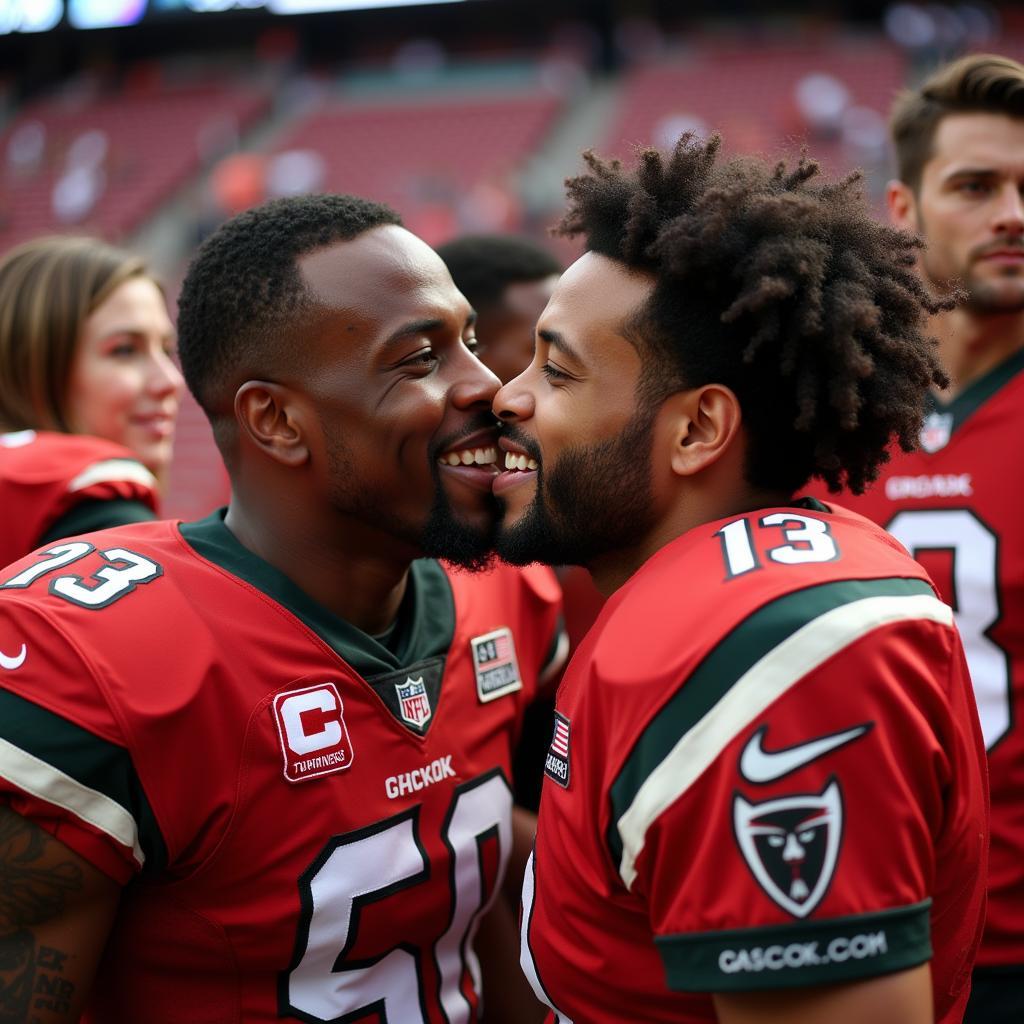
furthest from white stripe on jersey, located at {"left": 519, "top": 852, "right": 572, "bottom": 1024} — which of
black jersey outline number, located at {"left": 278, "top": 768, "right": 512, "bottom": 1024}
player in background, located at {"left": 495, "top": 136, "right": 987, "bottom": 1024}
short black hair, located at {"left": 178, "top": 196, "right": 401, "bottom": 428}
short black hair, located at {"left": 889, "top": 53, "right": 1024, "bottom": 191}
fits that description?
short black hair, located at {"left": 889, "top": 53, "right": 1024, "bottom": 191}

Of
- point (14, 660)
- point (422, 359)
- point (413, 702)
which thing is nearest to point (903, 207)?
point (422, 359)

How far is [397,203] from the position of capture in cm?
1509

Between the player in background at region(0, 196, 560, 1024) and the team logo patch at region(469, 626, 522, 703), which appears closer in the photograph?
the player in background at region(0, 196, 560, 1024)

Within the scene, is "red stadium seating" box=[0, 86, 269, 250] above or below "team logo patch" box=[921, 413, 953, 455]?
below

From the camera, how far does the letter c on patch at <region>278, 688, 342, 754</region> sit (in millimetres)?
1795

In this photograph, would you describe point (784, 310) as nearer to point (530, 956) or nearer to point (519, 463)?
point (519, 463)

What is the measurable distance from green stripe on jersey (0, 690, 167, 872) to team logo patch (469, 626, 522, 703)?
2.42 feet

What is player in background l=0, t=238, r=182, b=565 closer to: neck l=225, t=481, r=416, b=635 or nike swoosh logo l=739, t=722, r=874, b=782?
neck l=225, t=481, r=416, b=635

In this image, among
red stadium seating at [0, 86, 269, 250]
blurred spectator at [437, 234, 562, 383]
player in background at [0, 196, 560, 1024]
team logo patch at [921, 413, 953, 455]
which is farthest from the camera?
red stadium seating at [0, 86, 269, 250]

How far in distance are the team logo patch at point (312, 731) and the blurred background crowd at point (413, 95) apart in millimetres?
11393

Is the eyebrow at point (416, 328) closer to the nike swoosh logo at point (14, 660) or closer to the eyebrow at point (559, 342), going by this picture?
the eyebrow at point (559, 342)

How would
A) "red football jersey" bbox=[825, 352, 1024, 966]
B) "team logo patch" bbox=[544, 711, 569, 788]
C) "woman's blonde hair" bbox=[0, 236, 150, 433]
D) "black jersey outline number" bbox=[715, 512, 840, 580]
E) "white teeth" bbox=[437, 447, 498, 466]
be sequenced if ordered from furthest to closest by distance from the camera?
"woman's blonde hair" bbox=[0, 236, 150, 433] < "red football jersey" bbox=[825, 352, 1024, 966] < "white teeth" bbox=[437, 447, 498, 466] < "team logo patch" bbox=[544, 711, 569, 788] < "black jersey outline number" bbox=[715, 512, 840, 580]

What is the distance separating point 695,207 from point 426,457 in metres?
0.67

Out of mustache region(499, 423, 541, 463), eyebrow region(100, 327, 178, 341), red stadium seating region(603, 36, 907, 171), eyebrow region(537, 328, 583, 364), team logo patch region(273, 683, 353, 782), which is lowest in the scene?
red stadium seating region(603, 36, 907, 171)
